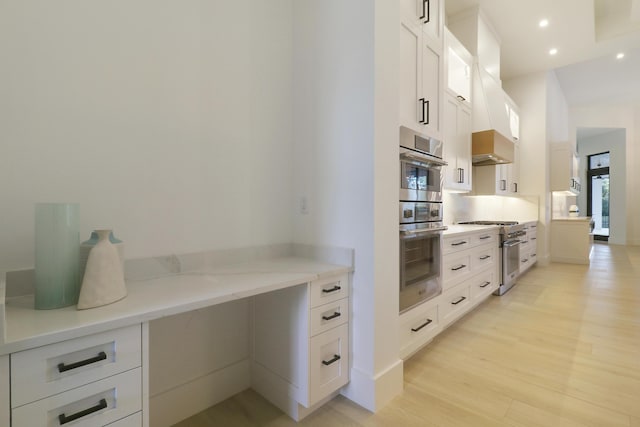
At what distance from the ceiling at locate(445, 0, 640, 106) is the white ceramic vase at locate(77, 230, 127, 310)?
4.25 m

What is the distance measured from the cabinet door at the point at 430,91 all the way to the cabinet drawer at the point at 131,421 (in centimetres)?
206

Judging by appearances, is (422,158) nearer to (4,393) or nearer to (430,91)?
(430,91)

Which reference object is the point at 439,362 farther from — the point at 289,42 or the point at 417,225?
the point at 289,42

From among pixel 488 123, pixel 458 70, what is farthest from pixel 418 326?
pixel 458 70

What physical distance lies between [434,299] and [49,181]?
2210 mm

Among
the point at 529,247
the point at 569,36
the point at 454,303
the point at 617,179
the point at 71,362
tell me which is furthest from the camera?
the point at 617,179

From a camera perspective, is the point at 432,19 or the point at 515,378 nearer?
the point at 515,378

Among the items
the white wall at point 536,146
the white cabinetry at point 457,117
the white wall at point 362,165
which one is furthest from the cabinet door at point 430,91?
the white wall at point 536,146

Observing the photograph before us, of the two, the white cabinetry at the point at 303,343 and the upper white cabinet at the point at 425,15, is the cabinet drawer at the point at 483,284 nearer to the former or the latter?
the white cabinetry at the point at 303,343

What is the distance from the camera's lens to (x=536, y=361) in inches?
79.0

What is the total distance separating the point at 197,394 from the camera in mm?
1523

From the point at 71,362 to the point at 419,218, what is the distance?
5.77 ft

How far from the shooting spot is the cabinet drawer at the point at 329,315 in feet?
4.63

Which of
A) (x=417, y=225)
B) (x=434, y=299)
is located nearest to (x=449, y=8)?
(x=417, y=225)
